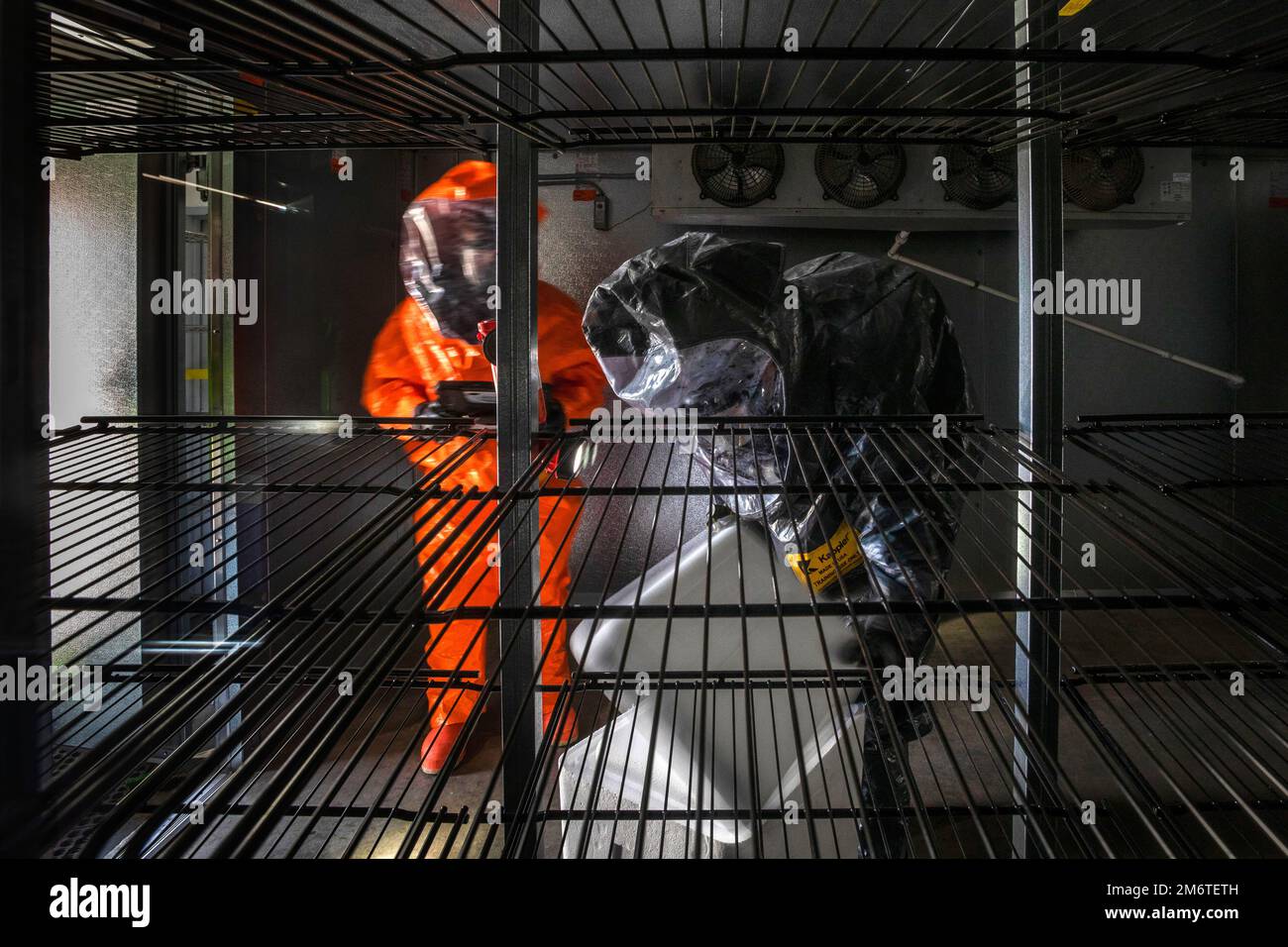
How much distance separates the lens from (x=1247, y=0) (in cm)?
52

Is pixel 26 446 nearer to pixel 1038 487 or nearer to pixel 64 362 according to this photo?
pixel 1038 487

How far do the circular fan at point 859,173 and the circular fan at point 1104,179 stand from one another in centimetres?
69

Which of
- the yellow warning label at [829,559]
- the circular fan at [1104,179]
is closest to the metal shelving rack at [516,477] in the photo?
the yellow warning label at [829,559]

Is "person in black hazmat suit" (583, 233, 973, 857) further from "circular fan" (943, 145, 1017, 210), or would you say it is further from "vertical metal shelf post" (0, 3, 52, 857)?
"circular fan" (943, 145, 1017, 210)

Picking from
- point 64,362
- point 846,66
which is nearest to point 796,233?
point 846,66

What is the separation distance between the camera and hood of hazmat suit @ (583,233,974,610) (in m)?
1.20

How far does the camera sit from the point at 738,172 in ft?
9.77

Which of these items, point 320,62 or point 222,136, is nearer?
point 320,62

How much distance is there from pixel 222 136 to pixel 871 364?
1085 mm

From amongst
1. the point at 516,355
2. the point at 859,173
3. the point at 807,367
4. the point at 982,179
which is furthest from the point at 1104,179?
the point at 516,355

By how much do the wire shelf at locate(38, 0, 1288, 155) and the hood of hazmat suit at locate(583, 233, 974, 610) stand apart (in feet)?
0.96

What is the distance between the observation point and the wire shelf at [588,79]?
0.53m
